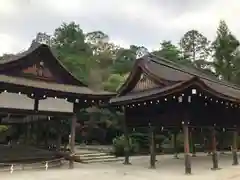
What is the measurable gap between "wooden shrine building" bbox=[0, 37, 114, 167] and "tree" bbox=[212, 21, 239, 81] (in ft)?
94.5

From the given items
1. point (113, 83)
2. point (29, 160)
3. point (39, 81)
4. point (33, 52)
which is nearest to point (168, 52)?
point (113, 83)

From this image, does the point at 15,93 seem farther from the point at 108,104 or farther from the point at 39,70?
the point at 108,104

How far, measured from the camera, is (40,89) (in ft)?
39.9

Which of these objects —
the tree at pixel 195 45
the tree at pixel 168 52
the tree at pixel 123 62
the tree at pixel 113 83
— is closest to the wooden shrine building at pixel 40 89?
the tree at pixel 113 83

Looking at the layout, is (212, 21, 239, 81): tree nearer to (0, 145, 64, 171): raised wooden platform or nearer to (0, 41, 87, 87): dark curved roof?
(0, 41, 87, 87): dark curved roof

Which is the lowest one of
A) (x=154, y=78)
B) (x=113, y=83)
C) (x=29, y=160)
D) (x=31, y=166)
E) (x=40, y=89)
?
(x=31, y=166)

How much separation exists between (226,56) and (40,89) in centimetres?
3286

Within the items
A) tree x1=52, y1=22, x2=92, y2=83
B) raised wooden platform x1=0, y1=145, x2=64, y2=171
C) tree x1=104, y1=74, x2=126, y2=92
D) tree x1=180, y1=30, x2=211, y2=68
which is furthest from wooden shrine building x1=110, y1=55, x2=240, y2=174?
tree x1=180, y1=30, x2=211, y2=68

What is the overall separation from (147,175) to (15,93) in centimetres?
651

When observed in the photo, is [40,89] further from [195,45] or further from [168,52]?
[195,45]

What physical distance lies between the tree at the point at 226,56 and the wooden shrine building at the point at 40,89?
28.8 metres

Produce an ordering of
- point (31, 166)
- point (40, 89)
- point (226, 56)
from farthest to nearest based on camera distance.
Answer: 1. point (226, 56)
2. point (31, 166)
3. point (40, 89)

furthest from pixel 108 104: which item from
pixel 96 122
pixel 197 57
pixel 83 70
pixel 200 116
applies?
pixel 197 57

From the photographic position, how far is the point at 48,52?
14.3 m
